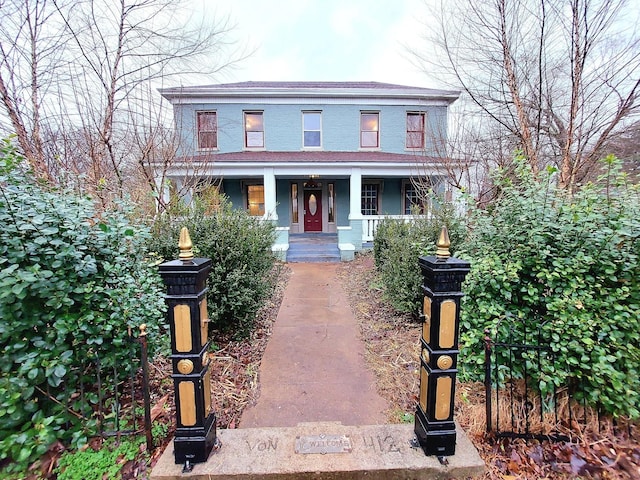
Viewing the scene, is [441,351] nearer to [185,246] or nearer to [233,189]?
[185,246]

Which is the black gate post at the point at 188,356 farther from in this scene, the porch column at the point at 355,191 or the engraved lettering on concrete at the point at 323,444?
the porch column at the point at 355,191

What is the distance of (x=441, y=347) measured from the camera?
1931mm

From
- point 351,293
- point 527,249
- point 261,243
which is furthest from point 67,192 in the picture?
point 351,293

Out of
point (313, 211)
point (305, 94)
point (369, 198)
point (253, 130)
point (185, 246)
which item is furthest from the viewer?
point (313, 211)

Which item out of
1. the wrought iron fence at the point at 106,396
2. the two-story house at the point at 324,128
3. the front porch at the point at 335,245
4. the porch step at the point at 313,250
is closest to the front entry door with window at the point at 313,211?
the two-story house at the point at 324,128

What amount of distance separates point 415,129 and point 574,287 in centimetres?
1150

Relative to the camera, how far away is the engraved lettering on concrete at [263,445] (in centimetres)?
201

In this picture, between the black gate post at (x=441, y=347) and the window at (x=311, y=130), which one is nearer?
the black gate post at (x=441, y=347)

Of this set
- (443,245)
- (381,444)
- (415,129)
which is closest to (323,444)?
(381,444)

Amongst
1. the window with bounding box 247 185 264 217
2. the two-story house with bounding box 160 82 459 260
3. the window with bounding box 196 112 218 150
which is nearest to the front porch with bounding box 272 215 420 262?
the two-story house with bounding box 160 82 459 260

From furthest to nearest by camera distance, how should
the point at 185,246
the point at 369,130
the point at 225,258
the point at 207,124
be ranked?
the point at 369,130, the point at 207,124, the point at 225,258, the point at 185,246

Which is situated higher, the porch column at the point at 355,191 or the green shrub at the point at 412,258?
the porch column at the point at 355,191

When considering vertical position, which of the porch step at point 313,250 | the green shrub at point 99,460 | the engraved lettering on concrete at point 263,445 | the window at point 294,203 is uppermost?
the window at point 294,203

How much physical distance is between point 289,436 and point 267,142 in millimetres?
11638
